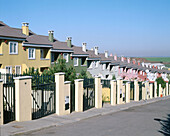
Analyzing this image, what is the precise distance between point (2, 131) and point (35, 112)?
348 centimetres

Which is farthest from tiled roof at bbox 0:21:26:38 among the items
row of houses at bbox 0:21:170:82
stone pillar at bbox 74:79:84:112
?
stone pillar at bbox 74:79:84:112

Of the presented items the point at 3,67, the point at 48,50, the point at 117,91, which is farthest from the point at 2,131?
the point at 48,50

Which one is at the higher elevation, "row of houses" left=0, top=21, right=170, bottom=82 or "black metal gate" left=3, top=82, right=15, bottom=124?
"row of houses" left=0, top=21, right=170, bottom=82

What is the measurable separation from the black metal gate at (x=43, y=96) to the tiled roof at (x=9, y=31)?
588 inches

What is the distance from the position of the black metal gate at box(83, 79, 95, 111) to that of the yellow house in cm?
1291

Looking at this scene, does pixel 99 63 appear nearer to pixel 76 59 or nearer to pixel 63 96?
pixel 76 59

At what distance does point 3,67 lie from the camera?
28.5 meters

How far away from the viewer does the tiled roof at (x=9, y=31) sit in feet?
93.6

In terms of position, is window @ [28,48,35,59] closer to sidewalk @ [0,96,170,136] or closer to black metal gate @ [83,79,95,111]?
black metal gate @ [83,79,95,111]

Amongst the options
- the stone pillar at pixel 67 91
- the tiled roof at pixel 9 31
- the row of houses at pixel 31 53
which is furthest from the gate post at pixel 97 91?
the tiled roof at pixel 9 31

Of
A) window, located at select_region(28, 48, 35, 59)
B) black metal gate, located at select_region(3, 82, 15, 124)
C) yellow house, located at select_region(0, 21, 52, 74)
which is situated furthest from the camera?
window, located at select_region(28, 48, 35, 59)

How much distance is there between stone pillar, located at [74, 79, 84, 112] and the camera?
55.8 feet

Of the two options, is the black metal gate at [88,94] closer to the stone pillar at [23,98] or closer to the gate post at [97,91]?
the gate post at [97,91]

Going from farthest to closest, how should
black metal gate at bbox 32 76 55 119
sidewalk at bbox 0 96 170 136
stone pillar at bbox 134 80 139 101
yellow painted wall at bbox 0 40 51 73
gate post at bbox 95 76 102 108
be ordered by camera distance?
1. stone pillar at bbox 134 80 139 101
2. yellow painted wall at bbox 0 40 51 73
3. gate post at bbox 95 76 102 108
4. black metal gate at bbox 32 76 55 119
5. sidewalk at bbox 0 96 170 136
